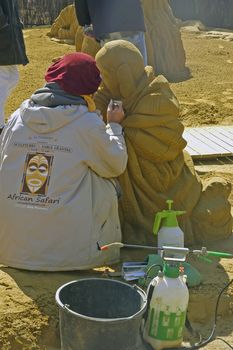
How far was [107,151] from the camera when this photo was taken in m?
3.89

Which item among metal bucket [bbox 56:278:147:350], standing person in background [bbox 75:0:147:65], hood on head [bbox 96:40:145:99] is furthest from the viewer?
standing person in background [bbox 75:0:147:65]

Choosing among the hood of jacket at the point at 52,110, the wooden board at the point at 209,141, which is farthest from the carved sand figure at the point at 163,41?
the hood of jacket at the point at 52,110

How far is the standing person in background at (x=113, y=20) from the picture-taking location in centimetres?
708

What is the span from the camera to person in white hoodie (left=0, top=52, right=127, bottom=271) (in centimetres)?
388

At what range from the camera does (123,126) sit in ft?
14.1

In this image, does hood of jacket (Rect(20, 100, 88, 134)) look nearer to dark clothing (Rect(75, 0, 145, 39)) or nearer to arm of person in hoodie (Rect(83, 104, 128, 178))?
arm of person in hoodie (Rect(83, 104, 128, 178))

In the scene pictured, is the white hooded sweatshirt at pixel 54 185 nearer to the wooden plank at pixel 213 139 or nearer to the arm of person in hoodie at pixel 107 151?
the arm of person in hoodie at pixel 107 151

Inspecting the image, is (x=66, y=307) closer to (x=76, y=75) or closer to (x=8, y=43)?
(x=76, y=75)

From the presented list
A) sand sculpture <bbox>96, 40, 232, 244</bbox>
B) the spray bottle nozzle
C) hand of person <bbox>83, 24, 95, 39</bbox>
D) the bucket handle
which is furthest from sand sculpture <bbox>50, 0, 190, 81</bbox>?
the bucket handle

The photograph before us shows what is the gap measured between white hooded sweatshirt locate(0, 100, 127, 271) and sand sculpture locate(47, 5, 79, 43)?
9.79 m

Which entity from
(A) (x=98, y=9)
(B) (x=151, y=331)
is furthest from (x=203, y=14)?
(B) (x=151, y=331)

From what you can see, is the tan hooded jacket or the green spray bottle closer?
the green spray bottle

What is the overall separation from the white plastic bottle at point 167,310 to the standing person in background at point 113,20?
397 cm

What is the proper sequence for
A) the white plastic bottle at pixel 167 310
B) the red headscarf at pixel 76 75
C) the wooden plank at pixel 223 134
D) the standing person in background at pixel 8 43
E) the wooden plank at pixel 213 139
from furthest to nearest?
the wooden plank at pixel 223 134 < the wooden plank at pixel 213 139 < the standing person in background at pixel 8 43 < the red headscarf at pixel 76 75 < the white plastic bottle at pixel 167 310
